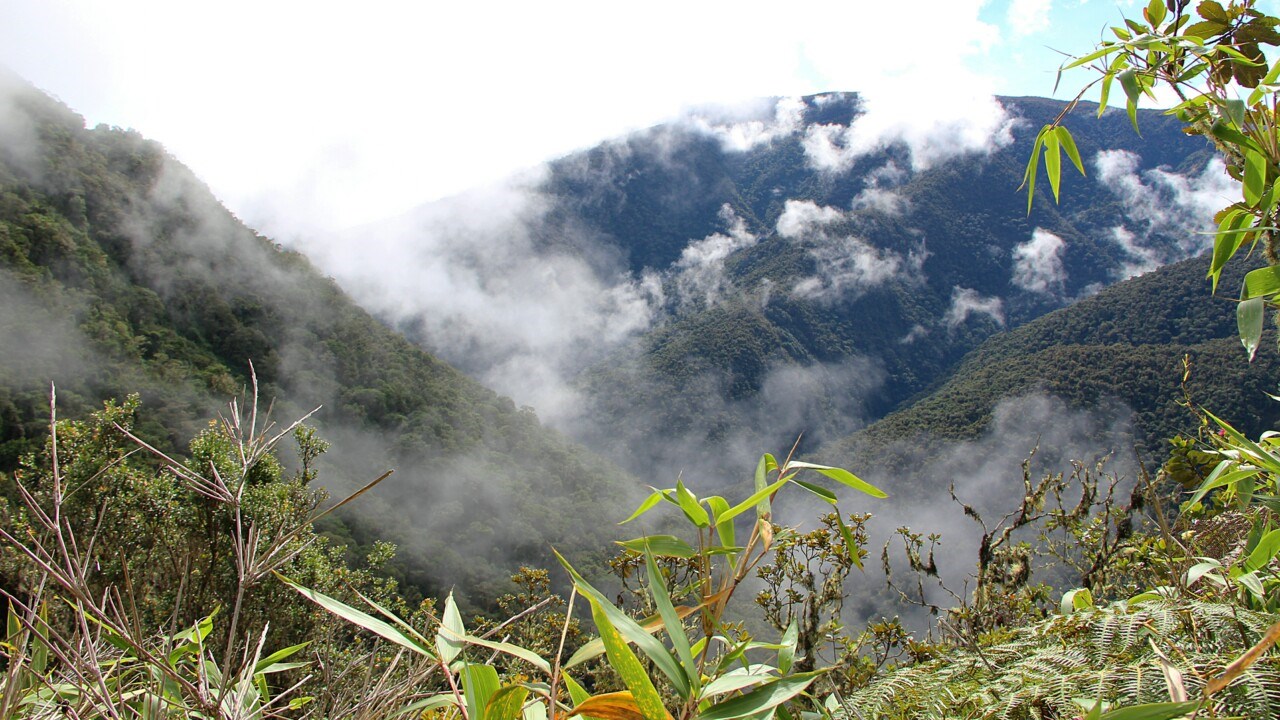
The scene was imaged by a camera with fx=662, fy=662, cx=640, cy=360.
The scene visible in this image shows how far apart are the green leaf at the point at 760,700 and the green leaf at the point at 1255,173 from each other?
983 millimetres

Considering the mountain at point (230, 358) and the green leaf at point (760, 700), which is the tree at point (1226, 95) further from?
the mountain at point (230, 358)

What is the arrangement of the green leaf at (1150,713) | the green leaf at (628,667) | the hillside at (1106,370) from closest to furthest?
the green leaf at (1150,713) < the green leaf at (628,667) < the hillside at (1106,370)

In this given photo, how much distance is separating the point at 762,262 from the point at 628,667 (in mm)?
129839

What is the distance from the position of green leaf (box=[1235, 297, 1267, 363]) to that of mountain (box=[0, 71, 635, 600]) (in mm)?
22705

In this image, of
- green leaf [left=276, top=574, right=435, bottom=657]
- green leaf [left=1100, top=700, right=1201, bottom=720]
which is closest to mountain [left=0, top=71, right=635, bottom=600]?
green leaf [left=276, top=574, right=435, bottom=657]

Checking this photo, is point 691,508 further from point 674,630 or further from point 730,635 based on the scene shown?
point 730,635

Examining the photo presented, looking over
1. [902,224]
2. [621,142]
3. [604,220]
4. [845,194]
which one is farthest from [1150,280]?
[621,142]

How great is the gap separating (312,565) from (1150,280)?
81.9 metres

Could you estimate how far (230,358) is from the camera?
35.9 m

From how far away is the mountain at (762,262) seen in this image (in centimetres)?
10588

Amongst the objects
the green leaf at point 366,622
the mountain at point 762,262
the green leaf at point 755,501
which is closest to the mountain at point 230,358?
the green leaf at point 366,622

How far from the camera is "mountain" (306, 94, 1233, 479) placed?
105875 millimetres

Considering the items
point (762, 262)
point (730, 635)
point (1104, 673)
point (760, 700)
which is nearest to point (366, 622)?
point (760, 700)

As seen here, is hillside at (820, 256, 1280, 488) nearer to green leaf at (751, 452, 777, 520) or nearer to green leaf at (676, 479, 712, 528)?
green leaf at (751, 452, 777, 520)
